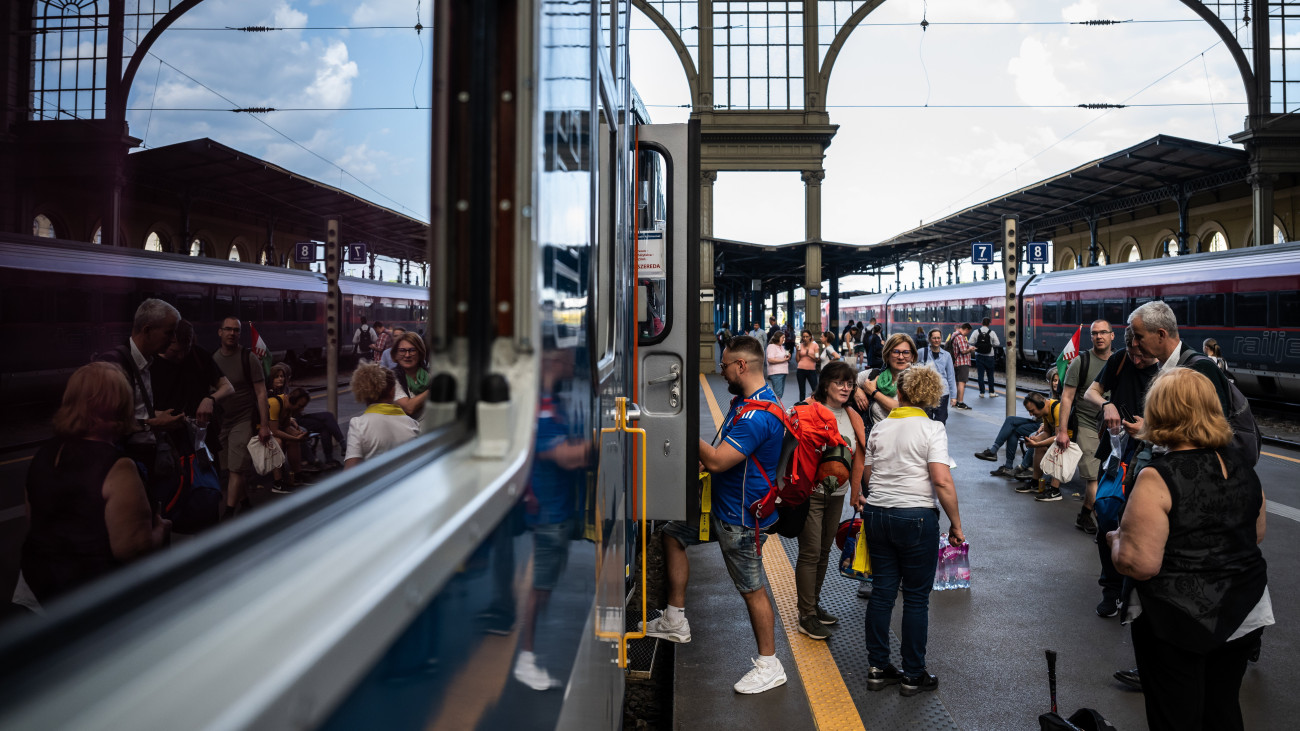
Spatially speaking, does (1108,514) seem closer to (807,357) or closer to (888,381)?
(888,381)

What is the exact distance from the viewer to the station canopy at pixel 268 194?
1.03 metres

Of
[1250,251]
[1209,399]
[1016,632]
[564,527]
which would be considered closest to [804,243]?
[1250,251]

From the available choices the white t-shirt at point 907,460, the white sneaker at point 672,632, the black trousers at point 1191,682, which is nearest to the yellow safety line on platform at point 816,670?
the white sneaker at point 672,632

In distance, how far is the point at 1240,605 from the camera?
3.04m

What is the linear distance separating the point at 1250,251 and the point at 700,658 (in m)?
18.5

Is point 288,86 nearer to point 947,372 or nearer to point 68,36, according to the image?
point 68,36

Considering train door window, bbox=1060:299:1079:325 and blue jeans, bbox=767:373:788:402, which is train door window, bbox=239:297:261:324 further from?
train door window, bbox=1060:299:1079:325

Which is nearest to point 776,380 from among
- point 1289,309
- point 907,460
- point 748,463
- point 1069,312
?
point 1289,309

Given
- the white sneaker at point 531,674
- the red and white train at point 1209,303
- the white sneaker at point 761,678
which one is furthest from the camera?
the red and white train at point 1209,303

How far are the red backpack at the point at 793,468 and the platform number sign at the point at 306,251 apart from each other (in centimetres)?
344

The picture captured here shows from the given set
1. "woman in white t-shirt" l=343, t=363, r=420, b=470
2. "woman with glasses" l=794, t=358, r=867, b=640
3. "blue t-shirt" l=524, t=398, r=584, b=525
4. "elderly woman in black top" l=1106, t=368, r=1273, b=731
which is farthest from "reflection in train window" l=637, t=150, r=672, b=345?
"woman in white t-shirt" l=343, t=363, r=420, b=470

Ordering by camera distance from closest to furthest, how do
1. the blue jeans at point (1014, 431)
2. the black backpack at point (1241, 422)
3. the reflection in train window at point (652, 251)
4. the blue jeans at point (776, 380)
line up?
the black backpack at point (1241, 422) < the reflection in train window at point (652, 251) < the blue jeans at point (1014, 431) < the blue jeans at point (776, 380)

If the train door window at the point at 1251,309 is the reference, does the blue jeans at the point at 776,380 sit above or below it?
below

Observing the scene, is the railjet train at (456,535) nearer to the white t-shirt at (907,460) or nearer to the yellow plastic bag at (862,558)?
the white t-shirt at (907,460)
